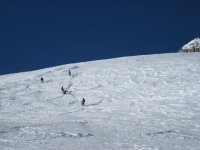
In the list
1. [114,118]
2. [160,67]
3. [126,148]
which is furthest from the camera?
[160,67]

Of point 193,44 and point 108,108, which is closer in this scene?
point 108,108

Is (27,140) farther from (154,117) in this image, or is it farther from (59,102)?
(59,102)

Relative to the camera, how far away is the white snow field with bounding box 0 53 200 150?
1055 cm

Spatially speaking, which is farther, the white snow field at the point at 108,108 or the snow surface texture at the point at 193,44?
the snow surface texture at the point at 193,44

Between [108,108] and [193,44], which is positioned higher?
[193,44]

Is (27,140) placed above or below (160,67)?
below

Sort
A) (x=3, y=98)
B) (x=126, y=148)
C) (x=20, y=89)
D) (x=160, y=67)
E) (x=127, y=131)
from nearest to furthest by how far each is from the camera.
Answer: (x=126, y=148)
(x=127, y=131)
(x=3, y=98)
(x=20, y=89)
(x=160, y=67)

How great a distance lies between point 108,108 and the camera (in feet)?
57.4

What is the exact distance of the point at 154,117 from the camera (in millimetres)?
14898

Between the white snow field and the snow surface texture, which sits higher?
the snow surface texture

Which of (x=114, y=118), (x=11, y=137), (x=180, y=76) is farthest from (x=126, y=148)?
(x=180, y=76)

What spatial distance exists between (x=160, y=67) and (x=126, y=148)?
1817 cm

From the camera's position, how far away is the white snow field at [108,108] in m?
10.6

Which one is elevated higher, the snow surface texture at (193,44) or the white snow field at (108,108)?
the snow surface texture at (193,44)
